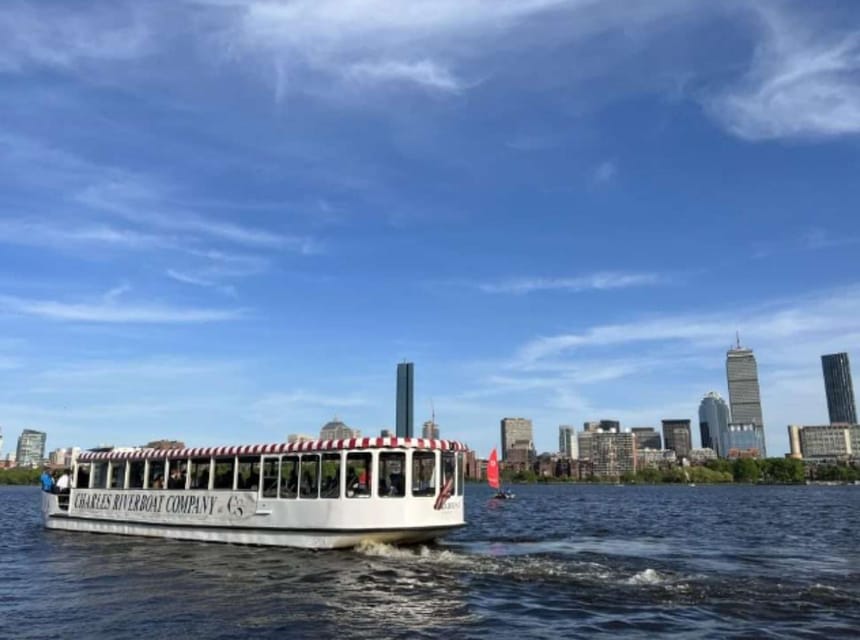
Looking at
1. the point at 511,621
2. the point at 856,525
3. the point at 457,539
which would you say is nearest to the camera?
the point at 511,621

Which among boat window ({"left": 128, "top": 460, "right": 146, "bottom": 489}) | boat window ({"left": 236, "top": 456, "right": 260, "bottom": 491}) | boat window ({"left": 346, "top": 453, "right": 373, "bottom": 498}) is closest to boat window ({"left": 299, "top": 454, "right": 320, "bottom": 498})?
boat window ({"left": 346, "top": 453, "right": 373, "bottom": 498})

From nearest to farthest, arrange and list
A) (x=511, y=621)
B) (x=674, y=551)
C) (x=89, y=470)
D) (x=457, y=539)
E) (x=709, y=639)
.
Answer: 1. (x=709, y=639)
2. (x=511, y=621)
3. (x=674, y=551)
4. (x=457, y=539)
5. (x=89, y=470)

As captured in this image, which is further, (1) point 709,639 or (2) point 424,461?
(2) point 424,461

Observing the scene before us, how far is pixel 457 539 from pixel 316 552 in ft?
26.4

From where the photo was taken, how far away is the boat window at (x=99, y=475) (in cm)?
3584


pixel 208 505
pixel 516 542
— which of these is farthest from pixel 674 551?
pixel 208 505

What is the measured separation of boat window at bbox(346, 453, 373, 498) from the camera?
84.0 feet

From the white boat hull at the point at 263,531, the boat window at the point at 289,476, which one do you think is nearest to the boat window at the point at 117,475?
the white boat hull at the point at 263,531

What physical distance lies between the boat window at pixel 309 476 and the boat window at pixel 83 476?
1649cm

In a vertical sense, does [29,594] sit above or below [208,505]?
below

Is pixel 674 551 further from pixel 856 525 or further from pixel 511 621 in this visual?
pixel 856 525

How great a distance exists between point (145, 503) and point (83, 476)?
24.1 ft

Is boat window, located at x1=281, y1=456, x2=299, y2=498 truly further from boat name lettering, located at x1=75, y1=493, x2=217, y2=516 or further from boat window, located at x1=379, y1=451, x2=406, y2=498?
boat name lettering, located at x1=75, y1=493, x2=217, y2=516

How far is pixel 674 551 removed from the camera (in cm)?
2741
